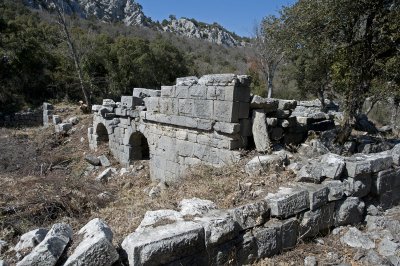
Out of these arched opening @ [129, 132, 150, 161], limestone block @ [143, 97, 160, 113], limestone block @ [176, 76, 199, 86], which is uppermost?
limestone block @ [176, 76, 199, 86]

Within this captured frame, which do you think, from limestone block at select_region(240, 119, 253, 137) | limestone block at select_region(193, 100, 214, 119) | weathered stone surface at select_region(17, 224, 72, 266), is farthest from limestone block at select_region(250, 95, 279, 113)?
weathered stone surface at select_region(17, 224, 72, 266)

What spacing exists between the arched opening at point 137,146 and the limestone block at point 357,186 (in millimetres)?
6769

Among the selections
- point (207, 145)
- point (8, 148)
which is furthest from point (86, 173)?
point (207, 145)

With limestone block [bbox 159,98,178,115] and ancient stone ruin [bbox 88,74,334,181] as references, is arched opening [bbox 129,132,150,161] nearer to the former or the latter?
ancient stone ruin [bbox 88,74,334,181]

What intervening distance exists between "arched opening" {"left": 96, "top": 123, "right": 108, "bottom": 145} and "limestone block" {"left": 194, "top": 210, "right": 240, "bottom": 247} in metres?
9.30

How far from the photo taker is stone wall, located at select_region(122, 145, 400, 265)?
2963 millimetres

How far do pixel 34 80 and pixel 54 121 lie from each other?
7.91 m

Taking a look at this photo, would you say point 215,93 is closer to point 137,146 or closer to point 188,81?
point 188,81

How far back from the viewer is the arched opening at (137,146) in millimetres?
10047

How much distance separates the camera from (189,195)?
14.3 ft

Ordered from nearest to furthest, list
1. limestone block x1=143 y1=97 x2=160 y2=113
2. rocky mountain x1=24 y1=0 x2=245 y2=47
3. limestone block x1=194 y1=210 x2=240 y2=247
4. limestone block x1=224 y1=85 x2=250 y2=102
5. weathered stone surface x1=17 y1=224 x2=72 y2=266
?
weathered stone surface x1=17 y1=224 x2=72 y2=266
limestone block x1=194 y1=210 x2=240 y2=247
limestone block x1=224 y1=85 x2=250 y2=102
limestone block x1=143 y1=97 x2=160 y2=113
rocky mountain x1=24 y1=0 x2=245 y2=47

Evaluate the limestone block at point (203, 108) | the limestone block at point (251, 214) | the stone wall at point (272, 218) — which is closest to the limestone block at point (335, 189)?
the stone wall at point (272, 218)

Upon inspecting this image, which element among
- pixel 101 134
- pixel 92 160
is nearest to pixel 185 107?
pixel 92 160

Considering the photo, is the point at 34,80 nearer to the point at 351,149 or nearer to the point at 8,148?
the point at 8,148
